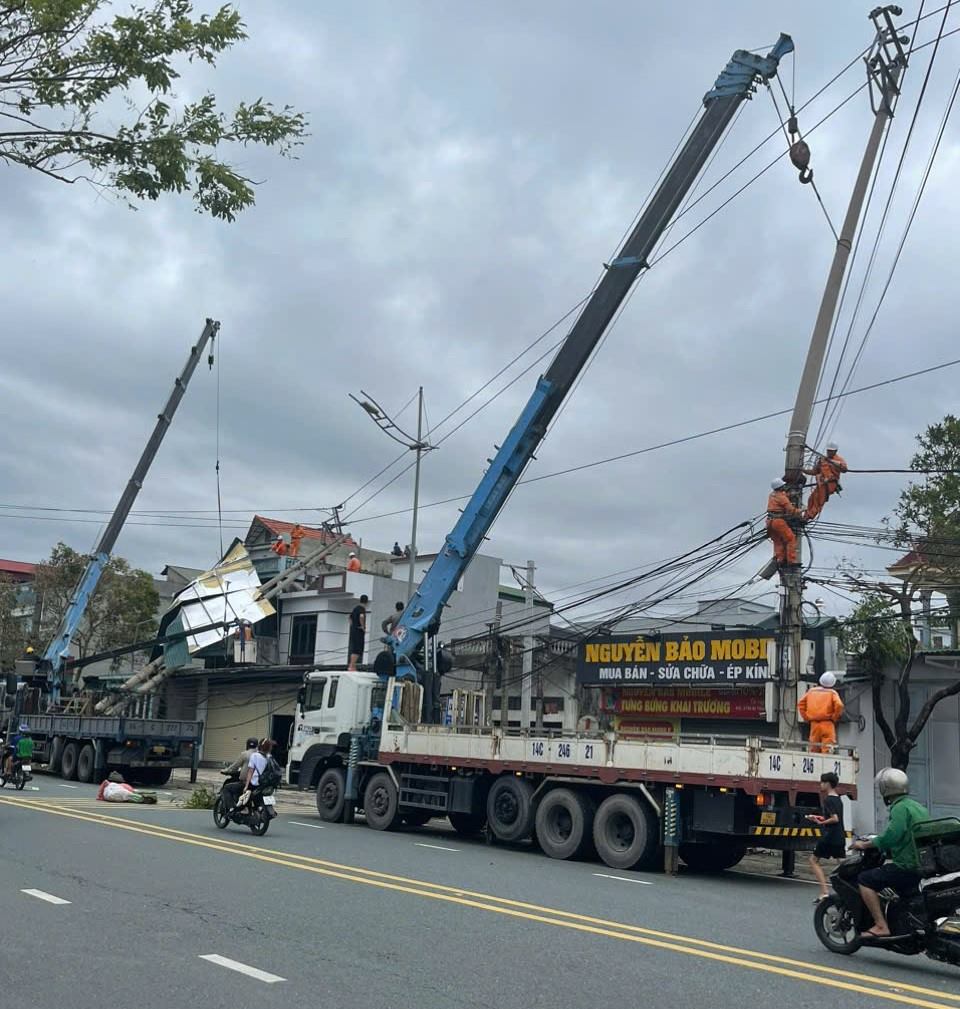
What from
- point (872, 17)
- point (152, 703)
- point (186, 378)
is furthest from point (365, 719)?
point (152, 703)

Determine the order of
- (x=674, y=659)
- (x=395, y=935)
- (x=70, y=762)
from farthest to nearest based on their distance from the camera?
1. (x=70, y=762)
2. (x=674, y=659)
3. (x=395, y=935)

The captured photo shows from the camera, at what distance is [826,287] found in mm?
17406

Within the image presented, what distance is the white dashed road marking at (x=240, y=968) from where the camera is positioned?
6.98 metres

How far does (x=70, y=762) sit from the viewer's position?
29484 mm

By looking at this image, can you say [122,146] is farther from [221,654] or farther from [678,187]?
[221,654]

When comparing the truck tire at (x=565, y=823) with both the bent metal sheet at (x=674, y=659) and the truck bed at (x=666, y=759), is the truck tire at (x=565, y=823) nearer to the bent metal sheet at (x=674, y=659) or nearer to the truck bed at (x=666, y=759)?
the truck bed at (x=666, y=759)

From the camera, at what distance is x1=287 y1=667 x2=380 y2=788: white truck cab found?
2059 cm

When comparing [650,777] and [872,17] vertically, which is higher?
[872,17]

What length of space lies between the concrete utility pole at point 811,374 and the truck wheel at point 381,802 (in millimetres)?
6942

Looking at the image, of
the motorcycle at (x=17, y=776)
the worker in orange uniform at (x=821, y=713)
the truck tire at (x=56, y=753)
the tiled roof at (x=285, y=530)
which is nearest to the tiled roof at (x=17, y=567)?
the tiled roof at (x=285, y=530)

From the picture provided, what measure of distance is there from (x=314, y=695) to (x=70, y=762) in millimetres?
11575

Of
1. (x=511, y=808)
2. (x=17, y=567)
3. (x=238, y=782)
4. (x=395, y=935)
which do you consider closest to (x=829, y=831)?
(x=395, y=935)

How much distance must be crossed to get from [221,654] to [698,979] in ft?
119

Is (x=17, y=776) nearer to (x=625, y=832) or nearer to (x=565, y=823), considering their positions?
(x=565, y=823)
